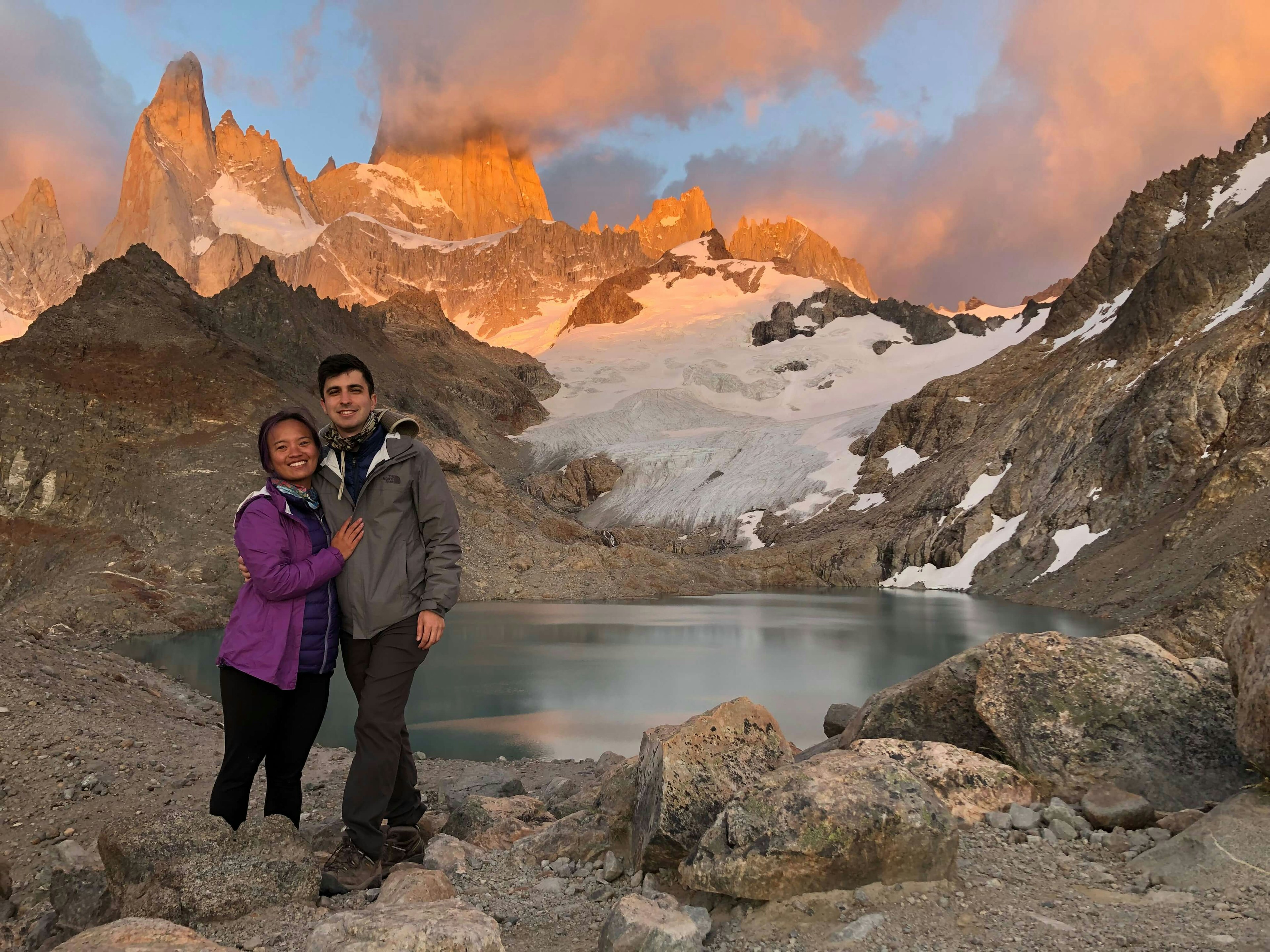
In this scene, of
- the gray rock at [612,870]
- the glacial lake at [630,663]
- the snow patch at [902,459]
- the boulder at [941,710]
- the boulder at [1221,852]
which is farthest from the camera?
the snow patch at [902,459]

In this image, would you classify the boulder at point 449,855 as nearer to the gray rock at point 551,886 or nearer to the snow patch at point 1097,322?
the gray rock at point 551,886

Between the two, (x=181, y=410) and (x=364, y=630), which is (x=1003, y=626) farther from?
(x=181, y=410)

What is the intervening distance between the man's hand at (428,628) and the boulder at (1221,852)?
3693mm

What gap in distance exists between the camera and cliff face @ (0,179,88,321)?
184 m

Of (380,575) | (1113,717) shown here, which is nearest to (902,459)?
(1113,717)

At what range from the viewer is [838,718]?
1048 cm

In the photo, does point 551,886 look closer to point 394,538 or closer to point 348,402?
point 394,538

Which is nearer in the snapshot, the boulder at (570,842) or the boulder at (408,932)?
the boulder at (408,932)

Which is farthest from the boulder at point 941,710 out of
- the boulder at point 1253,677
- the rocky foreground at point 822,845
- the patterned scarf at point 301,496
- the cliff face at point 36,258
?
the cliff face at point 36,258

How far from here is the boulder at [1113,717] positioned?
4898 millimetres

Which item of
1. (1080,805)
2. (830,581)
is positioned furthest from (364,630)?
(830,581)

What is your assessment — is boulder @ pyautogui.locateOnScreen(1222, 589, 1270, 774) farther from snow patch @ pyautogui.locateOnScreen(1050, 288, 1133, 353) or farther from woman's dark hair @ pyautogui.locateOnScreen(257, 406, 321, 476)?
snow patch @ pyautogui.locateOnScreen(1050, 288, 1133, 353)

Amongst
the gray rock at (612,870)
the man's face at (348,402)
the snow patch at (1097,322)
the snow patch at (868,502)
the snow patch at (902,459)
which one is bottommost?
the gray rock at (612,870)

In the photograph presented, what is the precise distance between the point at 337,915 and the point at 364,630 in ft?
5.56
